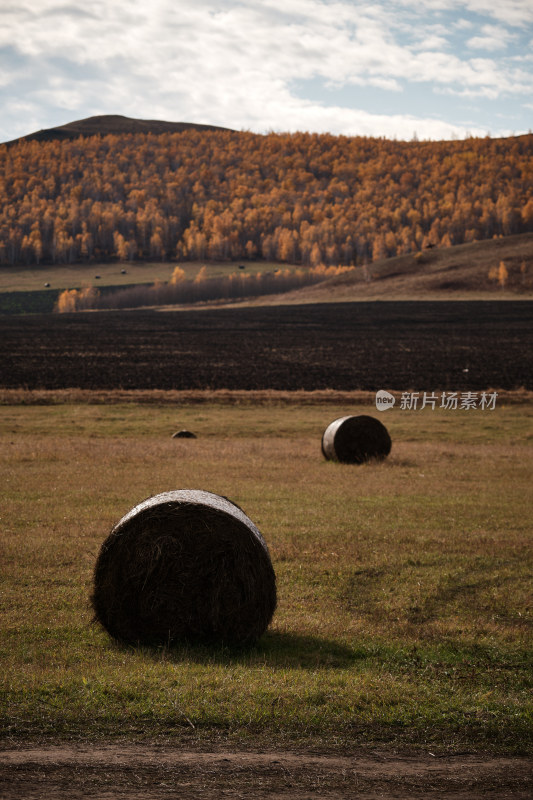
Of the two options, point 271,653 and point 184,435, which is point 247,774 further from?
point 184,435

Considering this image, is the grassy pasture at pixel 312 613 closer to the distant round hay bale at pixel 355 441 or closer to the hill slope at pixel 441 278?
the distant round hay bale at pixel 355 441

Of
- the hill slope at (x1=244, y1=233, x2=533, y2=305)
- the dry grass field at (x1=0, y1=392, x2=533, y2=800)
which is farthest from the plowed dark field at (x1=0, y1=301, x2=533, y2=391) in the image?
the dry grass field at (x1=0, y1=392, x2=533, y2=800)

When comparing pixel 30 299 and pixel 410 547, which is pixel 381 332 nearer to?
pixel 410 547

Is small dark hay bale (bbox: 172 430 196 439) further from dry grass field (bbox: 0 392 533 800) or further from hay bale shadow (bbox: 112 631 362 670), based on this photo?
hay bale shadow (bbox: 112 631 362 670)

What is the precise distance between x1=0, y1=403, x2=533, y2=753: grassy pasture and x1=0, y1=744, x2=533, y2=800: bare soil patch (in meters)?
0.31

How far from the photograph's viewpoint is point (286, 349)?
72.8m

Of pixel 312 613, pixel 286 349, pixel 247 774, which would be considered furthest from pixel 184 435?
pixel 286 349

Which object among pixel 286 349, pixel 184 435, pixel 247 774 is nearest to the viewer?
pixel 247 774

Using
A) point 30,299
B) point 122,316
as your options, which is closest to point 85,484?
point 122,316

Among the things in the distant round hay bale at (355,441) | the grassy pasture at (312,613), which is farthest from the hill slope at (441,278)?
the grassy pasture at (312,613)

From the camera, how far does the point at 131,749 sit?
676 cm

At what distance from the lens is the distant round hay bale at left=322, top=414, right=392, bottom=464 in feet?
81.3

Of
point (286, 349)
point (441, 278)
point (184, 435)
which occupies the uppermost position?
point (441, 278)

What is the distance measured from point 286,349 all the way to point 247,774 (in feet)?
219
